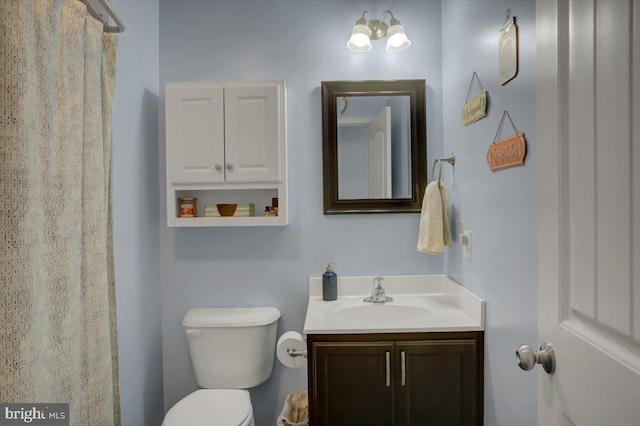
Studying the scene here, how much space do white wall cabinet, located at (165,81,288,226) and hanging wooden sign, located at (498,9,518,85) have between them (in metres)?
1.00

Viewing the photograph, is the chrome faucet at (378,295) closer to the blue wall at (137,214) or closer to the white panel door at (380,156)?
the white panel door at (380,156)

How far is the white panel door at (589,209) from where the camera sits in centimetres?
59

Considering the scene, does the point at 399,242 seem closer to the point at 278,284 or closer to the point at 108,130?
the point at 278,284

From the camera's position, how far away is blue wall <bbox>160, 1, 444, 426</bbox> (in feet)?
6.63

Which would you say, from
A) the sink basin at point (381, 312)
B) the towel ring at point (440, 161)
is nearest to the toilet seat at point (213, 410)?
the sink basin at point (381, 312)

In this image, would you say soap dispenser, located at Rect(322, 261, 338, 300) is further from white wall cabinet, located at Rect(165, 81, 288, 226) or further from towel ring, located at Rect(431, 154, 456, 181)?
towel ring, located at Rect(431, 154, 456, 181)

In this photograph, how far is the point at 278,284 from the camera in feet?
6.72

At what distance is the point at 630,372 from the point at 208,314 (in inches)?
68.8

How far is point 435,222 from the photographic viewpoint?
1777 mm

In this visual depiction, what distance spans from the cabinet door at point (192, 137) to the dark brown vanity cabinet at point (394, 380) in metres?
0.98

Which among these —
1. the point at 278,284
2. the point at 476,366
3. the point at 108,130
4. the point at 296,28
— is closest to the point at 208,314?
the point at 278,284

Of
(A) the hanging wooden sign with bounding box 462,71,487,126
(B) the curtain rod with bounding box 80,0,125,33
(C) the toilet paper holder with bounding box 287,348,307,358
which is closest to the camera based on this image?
(B) the curtain rod with bounding box 80,0,125,33

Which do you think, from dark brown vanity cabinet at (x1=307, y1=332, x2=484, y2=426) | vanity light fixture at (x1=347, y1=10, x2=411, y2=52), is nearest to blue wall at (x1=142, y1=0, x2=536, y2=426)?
vanity light fixture at (x1=347, y1=10, x2=411, y2=52)

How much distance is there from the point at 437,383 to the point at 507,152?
0.96m
